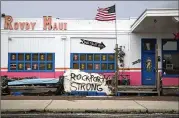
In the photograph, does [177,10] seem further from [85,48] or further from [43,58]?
[43,58]

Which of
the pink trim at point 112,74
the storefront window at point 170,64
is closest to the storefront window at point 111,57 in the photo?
the pink trim at point 112,74

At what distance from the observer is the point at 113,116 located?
40.1 ft

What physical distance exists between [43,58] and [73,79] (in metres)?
4.96

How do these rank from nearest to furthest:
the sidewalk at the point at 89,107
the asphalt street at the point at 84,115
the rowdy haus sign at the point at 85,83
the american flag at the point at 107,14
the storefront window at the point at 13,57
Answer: the asphalt street at the point at 84,115
the sidewalk at the point at 89,107
the rowdy haus sign at the point at 85,83
the american flag at the point at 107,14
the storefront window at the point at 13,57

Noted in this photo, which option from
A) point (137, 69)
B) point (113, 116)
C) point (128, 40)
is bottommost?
point (113, 116)

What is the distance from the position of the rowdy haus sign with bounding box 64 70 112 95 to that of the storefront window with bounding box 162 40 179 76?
5.76 m

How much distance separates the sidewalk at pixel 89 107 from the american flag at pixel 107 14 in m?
7.80

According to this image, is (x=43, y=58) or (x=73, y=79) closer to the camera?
(x=73, y=79)

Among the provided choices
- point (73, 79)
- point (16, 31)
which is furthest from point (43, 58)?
point (73, 79)

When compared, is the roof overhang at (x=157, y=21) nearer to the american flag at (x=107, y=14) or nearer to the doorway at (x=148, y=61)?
the doorway at (x=148, y=61)

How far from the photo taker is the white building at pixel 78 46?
2319cm

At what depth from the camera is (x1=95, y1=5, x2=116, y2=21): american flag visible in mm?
21792

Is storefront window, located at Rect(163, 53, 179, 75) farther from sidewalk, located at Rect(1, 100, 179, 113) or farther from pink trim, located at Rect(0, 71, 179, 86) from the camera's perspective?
sidewalk, located at Rect(1, 100, 179, 113)

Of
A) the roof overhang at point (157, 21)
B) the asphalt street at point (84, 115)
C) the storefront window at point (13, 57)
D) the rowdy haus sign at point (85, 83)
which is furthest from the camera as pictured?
the storefront window at point (13, 57)
